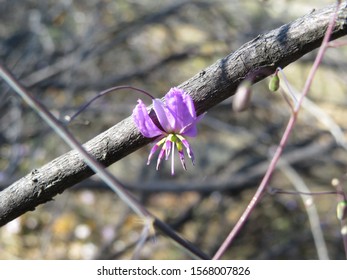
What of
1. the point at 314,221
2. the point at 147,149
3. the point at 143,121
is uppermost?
the point at 147,149

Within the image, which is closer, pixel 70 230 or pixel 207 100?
pixel 207 100

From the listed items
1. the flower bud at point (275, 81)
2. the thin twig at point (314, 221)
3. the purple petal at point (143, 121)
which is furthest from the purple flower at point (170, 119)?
the thin twig at point (314, 221)

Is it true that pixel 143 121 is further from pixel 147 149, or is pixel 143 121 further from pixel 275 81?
pixel 147 149

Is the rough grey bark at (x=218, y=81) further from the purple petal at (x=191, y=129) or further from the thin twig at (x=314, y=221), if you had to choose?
the thin twig at (x=314, y=221)

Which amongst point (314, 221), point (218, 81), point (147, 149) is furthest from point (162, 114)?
point (147, 149)
